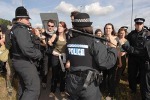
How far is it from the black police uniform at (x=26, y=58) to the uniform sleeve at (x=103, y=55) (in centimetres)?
151

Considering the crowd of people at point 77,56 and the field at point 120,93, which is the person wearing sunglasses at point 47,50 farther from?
the field at point 120,93

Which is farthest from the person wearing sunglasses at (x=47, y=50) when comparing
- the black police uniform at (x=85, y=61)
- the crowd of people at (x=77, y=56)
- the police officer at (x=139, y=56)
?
the black police uniform at (x=85, y=61)

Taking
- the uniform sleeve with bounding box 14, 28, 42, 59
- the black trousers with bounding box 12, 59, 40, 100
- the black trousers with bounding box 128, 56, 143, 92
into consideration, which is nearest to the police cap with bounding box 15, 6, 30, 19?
the uniform sleeve with bounding box 14, 28, 42, 59

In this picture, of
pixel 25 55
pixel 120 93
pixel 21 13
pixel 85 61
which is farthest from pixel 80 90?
pixel 120 93

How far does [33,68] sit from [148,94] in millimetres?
2241

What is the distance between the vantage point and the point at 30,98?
4.60 m

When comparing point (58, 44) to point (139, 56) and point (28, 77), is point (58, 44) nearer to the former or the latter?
point (28, 77)

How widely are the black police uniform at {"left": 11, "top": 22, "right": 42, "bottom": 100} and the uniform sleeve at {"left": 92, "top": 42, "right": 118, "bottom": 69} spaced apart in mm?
1514

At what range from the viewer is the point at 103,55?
3.39 m

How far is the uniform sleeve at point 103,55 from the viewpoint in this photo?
337 centimetres

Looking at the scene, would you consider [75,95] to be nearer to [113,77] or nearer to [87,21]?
[87,21]

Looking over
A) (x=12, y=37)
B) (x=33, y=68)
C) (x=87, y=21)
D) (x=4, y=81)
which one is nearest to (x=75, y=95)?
(x=87, y=21)

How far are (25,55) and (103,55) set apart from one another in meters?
1.67

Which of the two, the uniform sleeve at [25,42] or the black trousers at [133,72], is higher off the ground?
the uniform sleeve at [25,42]
